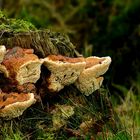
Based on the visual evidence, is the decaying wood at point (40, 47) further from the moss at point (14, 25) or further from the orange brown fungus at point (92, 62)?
the orange brown fungus at point (92, 62)

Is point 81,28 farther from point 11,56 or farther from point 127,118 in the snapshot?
point 11,56

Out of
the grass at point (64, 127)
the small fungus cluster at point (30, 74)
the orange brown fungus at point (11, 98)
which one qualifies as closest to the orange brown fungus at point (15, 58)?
the small fungus cluster at point (30, 74)

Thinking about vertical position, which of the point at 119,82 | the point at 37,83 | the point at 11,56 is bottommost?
the point at 119,82

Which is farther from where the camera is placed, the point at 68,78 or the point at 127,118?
the point at 127,118

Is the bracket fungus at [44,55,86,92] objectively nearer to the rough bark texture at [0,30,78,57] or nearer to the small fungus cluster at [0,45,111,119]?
the small fungus cluster at [0,45,111,119]

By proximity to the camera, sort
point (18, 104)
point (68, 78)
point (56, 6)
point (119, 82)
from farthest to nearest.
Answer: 1. point (56, 6)
2. point (119, 82)
3. point (68, 78)
4. point (18, 104)

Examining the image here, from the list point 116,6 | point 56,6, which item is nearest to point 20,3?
point 56,6

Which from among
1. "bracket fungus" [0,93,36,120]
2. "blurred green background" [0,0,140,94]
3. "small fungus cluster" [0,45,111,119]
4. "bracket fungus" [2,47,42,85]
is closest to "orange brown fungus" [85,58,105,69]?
"small fungus cluster" [0,45,111,119]
